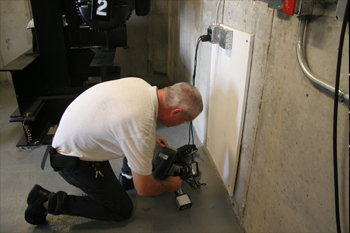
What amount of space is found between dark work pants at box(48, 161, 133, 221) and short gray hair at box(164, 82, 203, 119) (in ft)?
1.88

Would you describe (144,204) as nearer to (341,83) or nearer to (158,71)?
(341,83)

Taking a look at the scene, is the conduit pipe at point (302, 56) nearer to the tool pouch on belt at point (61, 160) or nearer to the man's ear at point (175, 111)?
the man's ear at point (175, 111)

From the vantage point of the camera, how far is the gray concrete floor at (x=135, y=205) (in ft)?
5.32

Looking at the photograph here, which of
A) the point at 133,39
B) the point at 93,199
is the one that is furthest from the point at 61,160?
the point at 133,39


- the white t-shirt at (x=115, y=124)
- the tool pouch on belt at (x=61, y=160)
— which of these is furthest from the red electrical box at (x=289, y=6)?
the tool pouch on belt at (x=61, y=160)

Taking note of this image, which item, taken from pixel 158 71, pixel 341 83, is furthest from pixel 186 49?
pixel 341 83

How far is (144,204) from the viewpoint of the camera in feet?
5.91

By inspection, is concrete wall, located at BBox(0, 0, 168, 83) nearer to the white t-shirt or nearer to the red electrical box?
the white t-shirt

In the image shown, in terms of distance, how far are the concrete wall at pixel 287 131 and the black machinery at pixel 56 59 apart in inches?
41.8

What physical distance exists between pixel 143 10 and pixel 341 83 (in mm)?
2109

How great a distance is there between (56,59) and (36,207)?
4.78 ft

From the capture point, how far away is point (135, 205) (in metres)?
1.79

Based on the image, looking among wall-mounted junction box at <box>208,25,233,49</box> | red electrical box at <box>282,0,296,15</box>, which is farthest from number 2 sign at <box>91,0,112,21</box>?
red electrical box at <box>282,0,296,15</box>

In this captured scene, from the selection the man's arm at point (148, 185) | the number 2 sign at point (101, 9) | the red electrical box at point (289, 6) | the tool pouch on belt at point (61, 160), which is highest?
the red electrical box at point (289, 6)
